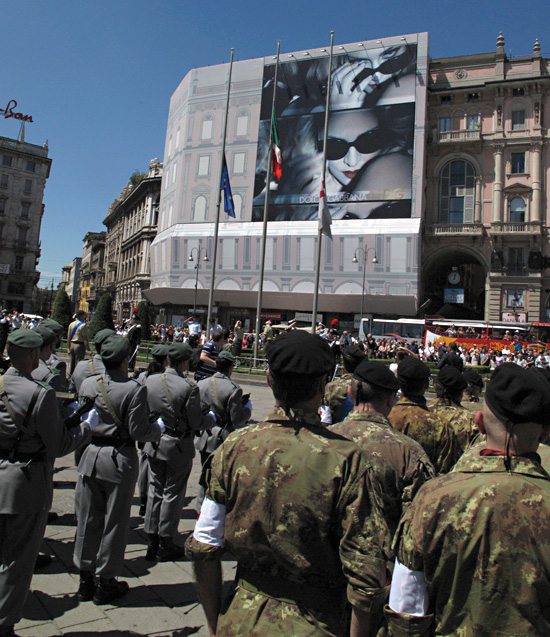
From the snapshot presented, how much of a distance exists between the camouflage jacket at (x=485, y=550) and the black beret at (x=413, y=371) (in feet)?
6.85

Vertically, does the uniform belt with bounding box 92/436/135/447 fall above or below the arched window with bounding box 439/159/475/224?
below

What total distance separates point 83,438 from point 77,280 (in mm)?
129594

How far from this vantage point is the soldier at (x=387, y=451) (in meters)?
2.70

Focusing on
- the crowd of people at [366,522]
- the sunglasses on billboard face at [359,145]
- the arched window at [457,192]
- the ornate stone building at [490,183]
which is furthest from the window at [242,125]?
the crowd of people at [366,522]

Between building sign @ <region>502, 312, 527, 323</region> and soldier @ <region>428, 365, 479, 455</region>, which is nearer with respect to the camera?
soldier @ <region>428, 365, 479, 455</region>

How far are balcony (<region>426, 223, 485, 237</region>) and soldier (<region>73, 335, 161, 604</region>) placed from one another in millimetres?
41262

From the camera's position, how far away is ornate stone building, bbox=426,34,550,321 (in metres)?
39.3

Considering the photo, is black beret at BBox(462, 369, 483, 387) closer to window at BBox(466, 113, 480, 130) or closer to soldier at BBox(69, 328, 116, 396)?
soldier at BBox(69, 328, 116, 396)

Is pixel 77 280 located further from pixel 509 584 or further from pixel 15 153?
pixel 509 584

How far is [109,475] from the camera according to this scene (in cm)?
381

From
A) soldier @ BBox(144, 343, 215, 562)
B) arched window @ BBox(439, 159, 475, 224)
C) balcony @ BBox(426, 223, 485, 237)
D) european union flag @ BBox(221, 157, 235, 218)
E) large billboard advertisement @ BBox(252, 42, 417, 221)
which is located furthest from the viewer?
arched window @ BBox(439, 159, 475, 224)

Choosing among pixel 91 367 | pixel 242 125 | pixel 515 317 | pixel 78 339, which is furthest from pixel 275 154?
pixel 242 125

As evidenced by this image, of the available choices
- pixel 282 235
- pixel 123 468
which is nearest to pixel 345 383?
pixel 123 468

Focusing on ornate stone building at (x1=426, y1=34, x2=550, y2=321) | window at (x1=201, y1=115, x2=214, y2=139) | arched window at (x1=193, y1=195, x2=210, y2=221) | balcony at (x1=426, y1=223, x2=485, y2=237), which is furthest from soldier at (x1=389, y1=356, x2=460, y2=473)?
window at (x1=201, y1=115, x2=214, y2=139)
